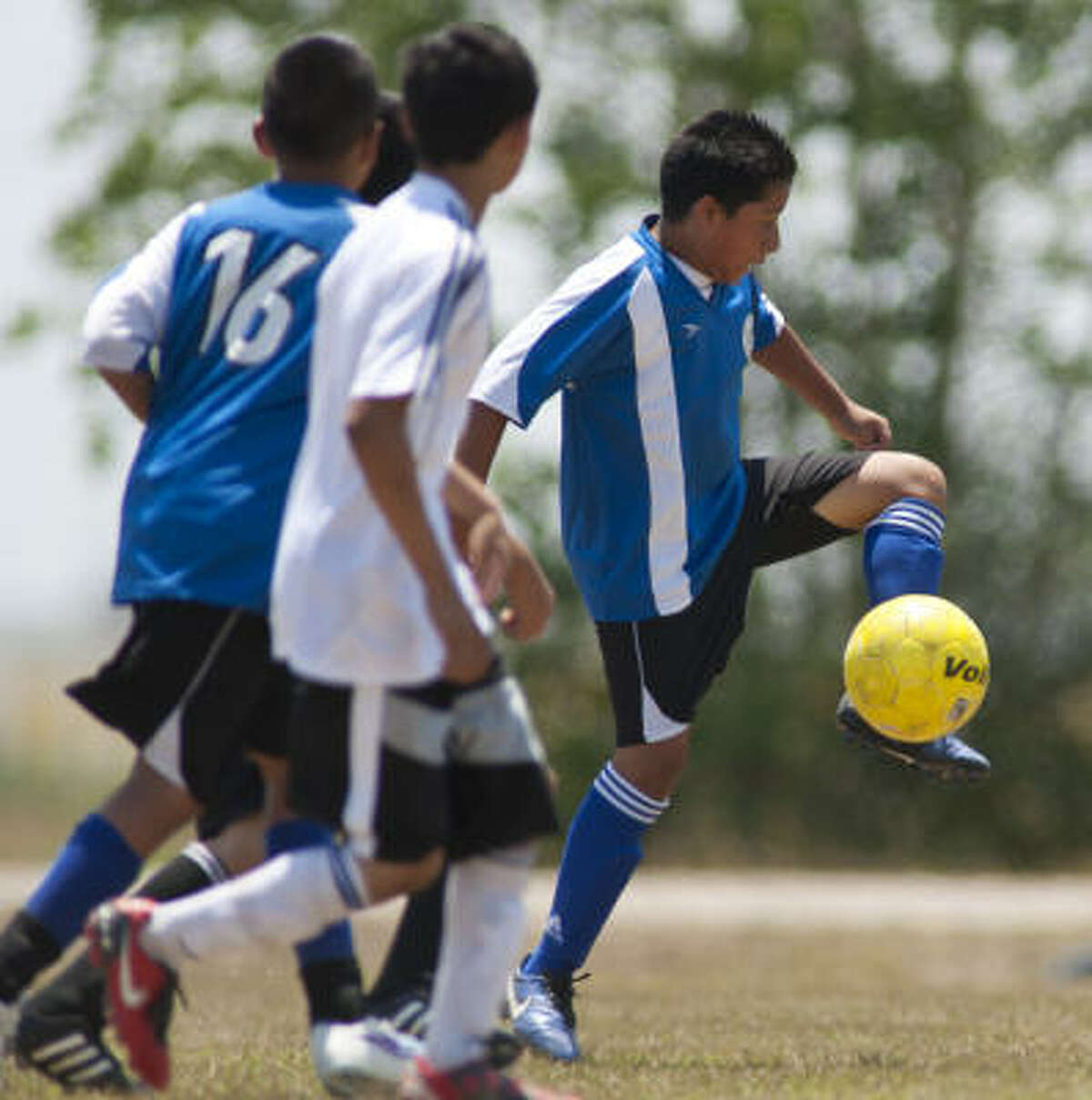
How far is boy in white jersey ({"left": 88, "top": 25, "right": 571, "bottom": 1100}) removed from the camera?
455 cm

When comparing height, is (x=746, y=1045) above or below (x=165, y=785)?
below

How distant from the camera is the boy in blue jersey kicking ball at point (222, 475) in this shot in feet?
16.6

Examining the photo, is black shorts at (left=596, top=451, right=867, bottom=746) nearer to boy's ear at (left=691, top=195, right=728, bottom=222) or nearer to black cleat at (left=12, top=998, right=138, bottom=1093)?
boy's ear at (left=691, top=195, right=728, bottom=222)

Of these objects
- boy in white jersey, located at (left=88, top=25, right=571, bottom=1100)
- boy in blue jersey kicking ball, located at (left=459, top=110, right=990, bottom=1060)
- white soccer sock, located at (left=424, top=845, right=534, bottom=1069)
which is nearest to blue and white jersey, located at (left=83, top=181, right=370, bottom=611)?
boy in white jersey, located at (left=88, top=25, right=571, bottom=1100)

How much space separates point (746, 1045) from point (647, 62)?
1592cm

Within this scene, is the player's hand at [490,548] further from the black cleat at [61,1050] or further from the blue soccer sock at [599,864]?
the blue soccer sock at [599,864]

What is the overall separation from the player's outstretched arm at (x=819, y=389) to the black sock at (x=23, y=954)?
285 cm

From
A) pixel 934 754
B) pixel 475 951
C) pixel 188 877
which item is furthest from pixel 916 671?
pixel 475 951

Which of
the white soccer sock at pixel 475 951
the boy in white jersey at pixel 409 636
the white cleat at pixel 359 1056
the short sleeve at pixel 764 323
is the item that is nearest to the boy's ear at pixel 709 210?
the short sleeve at pixel 764 323

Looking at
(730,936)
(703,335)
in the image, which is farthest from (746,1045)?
(730,936)

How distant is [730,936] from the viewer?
13.8 m

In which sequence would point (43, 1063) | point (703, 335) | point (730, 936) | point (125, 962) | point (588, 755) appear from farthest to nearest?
point (588, 755) → point (730, 936) → point (703, 335) → point (43, 1063) → point (125, 962)

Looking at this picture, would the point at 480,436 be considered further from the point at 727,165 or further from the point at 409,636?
the point at 409,636

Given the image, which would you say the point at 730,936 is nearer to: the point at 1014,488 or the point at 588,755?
the point at 588,755
